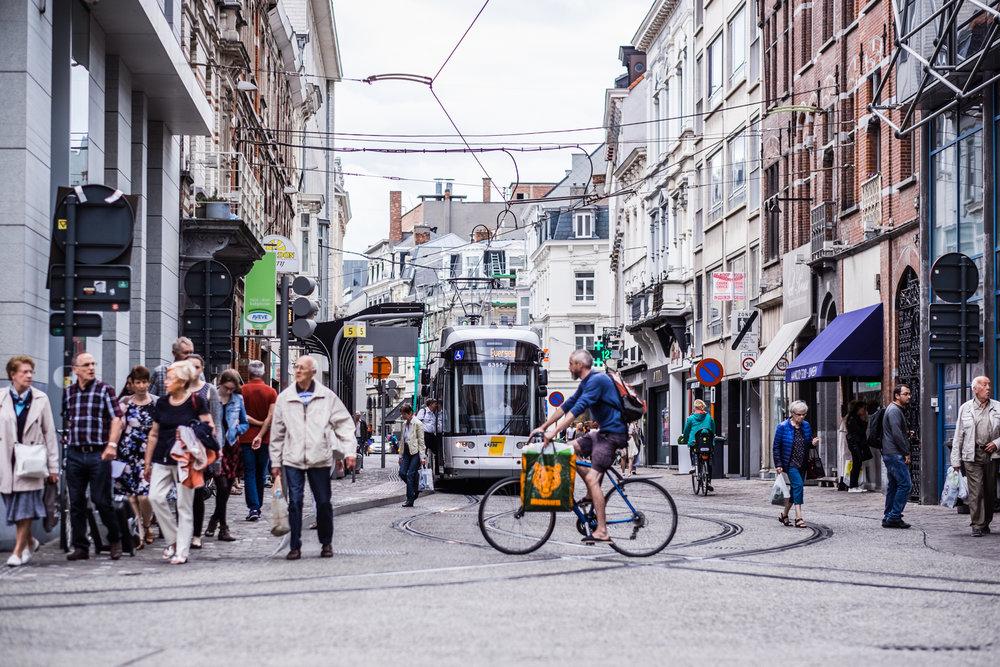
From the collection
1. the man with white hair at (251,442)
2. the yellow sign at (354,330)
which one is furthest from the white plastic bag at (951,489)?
the yellow sign at (354,330)

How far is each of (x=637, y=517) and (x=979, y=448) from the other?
5.55 metres

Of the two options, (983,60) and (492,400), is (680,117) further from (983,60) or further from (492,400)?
(983,60)

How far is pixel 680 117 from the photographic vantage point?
50.3 metres

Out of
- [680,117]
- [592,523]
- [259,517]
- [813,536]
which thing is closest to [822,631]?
[592,523]

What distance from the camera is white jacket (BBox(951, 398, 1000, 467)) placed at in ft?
59.0

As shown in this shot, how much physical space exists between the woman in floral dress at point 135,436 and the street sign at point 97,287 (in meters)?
0.63

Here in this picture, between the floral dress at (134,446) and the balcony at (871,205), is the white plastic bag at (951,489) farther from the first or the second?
the balcony at (871,205)

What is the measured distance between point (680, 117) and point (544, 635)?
4245 cm

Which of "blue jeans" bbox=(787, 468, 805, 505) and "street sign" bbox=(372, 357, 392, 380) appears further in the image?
"street sign" bbox=(372, 357, 392, 380)

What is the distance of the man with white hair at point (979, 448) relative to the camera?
17.9 m

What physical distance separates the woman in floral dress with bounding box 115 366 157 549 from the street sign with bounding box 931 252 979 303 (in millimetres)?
10941

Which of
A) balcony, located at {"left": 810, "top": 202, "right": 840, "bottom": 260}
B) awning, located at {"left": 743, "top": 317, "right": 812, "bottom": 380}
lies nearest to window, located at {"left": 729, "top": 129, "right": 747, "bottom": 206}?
awning, located at {"left": 743, "top": 317, "right": 812, "bottom": 380}

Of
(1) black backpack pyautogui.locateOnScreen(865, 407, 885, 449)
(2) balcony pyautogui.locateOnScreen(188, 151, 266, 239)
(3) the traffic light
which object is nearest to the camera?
(1) black backpack pyautogui.locateOnScreen(865, 407, 885, 449)

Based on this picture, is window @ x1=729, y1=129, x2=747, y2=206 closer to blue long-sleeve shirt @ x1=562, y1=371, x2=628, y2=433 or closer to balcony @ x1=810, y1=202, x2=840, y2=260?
balcony @ x1=810, y1=202, x2=840, y2=260
